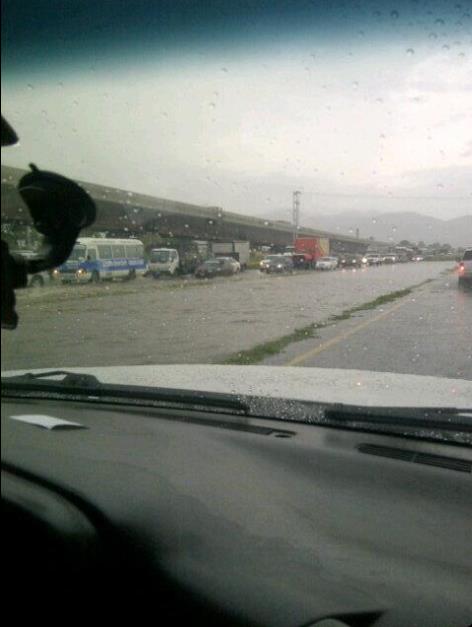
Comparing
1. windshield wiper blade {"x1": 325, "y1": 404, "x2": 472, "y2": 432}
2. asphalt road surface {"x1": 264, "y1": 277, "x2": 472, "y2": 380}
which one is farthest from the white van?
windshield wiper blade {"x1": 325, "y1": 404, "x2": 472, "y2": 432}

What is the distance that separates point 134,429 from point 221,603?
4.24 feet

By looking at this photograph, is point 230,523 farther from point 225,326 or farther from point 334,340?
point 225,326

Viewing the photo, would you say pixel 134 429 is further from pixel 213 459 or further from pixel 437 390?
pixel 437 390

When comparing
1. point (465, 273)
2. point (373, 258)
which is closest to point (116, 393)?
point (465, 273)

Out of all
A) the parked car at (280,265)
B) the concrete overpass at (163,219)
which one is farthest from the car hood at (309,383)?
the parked car at (280,265)

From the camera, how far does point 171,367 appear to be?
5.68 meters

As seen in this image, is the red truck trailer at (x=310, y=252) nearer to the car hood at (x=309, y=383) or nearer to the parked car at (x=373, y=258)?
the parked car at (x=373, y=258)

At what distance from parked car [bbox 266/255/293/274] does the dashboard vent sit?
22486 mm

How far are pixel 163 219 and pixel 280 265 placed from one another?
70.2 ft

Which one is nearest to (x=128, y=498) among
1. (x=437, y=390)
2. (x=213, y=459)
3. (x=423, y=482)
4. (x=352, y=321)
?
(x=213, y=459)

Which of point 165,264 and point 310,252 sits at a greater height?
point 310,252

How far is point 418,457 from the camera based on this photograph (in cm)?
359

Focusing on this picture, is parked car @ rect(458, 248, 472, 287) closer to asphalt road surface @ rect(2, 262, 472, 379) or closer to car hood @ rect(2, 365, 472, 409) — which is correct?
asphalt road surface @ rect(2, 262, 472, 379)

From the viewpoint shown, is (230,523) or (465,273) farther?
(465,273)
